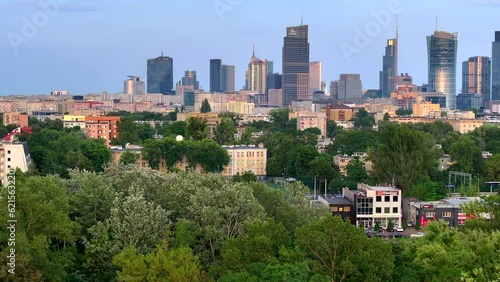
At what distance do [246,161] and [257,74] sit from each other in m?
92.8

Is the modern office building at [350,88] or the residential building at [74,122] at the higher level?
the modern office building at [350,88]

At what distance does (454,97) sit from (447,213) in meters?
87.9

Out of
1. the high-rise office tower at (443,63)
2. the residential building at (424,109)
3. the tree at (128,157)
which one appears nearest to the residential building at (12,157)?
the tree at (128,157)

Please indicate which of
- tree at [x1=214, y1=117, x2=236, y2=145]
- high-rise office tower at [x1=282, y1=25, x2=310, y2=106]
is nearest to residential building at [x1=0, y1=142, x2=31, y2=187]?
tree at [x1=214, y1=117, x2=236, y2=145]

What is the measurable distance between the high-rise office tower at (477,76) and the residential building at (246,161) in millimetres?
79054

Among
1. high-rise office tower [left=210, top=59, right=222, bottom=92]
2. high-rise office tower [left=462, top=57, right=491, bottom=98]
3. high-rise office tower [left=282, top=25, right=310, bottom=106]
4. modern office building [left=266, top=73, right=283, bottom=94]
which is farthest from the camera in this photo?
high-rise office tower [left=210, top=59, right=222, bottom=92]

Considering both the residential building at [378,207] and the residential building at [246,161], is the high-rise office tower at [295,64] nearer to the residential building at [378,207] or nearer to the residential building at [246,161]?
the residential building at [246,161]

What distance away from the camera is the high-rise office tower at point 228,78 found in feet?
440

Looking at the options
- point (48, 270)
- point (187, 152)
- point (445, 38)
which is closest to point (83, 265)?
point (48, 270)

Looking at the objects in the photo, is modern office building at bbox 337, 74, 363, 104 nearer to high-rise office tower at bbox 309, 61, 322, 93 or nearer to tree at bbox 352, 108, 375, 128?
high-rise office tower at bbox 309, 61, 322, 93

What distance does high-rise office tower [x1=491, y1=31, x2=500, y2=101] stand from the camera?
11131cm

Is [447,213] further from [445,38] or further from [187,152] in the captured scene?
[445,38]

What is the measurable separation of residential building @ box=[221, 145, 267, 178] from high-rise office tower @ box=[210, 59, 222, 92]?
3743 inches

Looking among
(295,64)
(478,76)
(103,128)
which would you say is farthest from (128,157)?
(478,76)
